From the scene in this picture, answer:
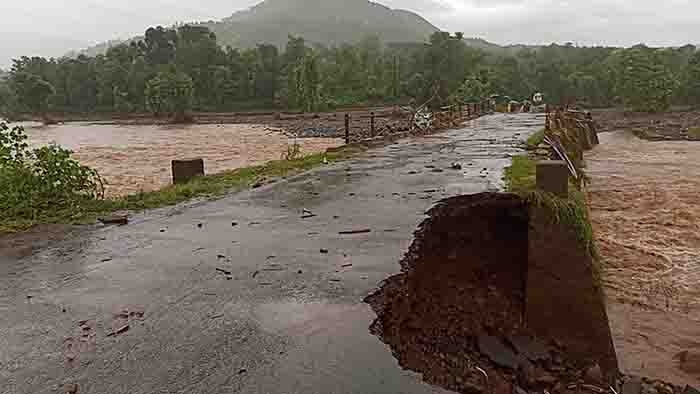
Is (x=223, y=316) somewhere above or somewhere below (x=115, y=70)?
below

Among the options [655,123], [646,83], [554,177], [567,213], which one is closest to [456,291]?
[567,213]

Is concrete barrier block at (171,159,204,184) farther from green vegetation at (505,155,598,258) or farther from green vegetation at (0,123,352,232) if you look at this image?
green vegetation at (505,155,598,258)

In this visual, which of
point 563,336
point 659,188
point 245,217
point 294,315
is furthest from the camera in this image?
point 659,188

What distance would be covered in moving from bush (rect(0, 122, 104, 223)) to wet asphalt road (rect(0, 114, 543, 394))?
5.09ft

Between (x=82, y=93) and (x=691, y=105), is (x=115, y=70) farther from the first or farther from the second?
(x=691, y=105)

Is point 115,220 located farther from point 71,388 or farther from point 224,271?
point 71,388

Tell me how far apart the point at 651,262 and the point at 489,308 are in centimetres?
550

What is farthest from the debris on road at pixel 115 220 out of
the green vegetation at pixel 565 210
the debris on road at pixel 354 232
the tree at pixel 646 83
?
the tree at pixel 646 83

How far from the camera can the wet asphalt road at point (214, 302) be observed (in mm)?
3789

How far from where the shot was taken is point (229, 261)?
6176mm

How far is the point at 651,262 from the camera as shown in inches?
429

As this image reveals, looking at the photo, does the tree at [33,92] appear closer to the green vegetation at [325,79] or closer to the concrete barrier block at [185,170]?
the green vegetation at [325,79]

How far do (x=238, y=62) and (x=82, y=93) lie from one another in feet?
95.7

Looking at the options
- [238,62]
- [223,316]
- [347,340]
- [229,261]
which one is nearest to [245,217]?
[229,261]
